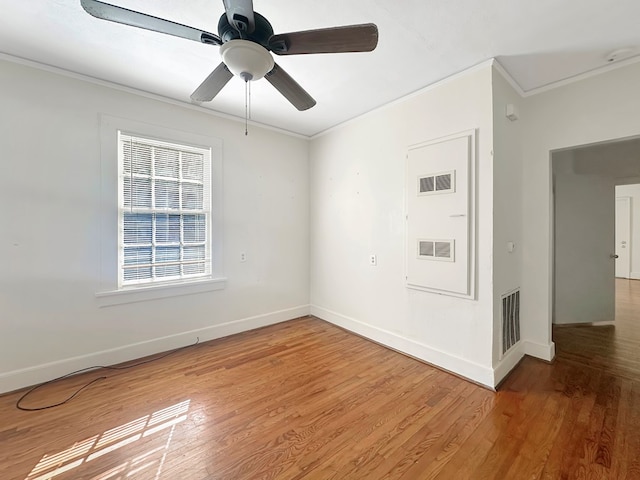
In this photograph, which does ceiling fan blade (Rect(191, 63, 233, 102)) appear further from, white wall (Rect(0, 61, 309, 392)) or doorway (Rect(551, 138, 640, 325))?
doorway (Rect(551, 138, 640, 325))

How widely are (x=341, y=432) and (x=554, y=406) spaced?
167cm

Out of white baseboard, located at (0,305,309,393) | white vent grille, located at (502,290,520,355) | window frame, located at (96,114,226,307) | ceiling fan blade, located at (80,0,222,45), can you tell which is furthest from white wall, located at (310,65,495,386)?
Answer: ceiling fan blade, located at (80,0,222,45)

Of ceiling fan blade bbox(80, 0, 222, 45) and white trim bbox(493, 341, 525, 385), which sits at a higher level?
ceiling fan blade bbox(80, 0, 222, 45)

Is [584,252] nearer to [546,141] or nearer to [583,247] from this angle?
[583,247]

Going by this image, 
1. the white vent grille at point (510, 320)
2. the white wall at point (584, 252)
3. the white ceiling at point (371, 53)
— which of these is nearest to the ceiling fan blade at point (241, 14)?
the white ceiling at point (371, 53)

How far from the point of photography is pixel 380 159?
3215 mm

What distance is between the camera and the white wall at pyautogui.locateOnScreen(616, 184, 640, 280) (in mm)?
6930

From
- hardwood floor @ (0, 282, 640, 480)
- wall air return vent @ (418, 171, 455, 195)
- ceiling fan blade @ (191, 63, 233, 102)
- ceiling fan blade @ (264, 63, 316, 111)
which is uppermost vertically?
ceiling fan blade @ (191, 63, 233, 102)

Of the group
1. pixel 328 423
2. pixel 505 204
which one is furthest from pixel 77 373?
pixel 505 204

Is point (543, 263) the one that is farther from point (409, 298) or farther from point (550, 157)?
point (409, 298)

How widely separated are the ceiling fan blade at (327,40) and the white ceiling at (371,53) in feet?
1.63

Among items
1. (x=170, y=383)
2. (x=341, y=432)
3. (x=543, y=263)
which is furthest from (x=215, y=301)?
(x=543, y=263)

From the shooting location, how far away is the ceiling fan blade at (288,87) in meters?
1.68

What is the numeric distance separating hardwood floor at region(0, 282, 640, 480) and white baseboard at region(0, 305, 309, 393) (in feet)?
0.50
